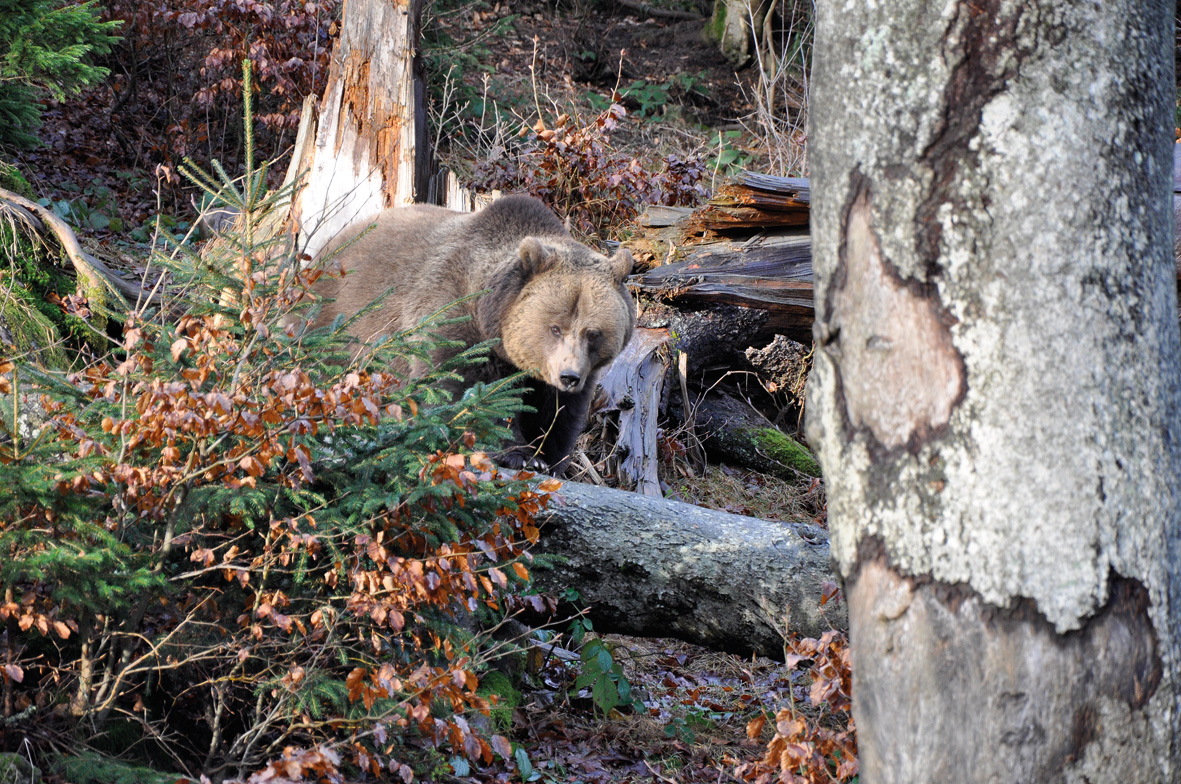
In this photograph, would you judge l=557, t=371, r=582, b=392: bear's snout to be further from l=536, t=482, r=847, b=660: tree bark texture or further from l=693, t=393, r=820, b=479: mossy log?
l=693, t=393, r=820, b=479: mossy log

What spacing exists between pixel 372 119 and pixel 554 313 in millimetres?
3768

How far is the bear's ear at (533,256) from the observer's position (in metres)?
6.45

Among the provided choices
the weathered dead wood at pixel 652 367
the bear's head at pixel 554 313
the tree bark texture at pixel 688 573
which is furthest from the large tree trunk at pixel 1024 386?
the weathered dead wood at pixel 652 367

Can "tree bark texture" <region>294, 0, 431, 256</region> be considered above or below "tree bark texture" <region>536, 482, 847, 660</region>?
above

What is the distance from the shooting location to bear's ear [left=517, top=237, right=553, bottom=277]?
21.2 feet

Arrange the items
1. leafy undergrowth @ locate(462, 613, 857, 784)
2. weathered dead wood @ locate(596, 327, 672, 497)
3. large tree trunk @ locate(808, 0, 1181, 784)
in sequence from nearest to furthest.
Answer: large tree trunk @ locate(808, 0, 1181, 784), leafy undergrowth @ locate(462, 613, 857, 784), weathered dead wood @ locate(596, 327, 672, 497)

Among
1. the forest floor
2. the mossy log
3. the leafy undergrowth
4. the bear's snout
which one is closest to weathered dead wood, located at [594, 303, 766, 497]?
the mossy log

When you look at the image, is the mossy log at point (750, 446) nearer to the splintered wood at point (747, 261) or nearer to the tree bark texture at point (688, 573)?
the splintered wood at point (747, 261)

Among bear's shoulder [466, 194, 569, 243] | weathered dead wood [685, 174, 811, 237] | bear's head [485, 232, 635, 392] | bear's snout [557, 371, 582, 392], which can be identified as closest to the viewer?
bear's snout [557, 371, 582, 392]

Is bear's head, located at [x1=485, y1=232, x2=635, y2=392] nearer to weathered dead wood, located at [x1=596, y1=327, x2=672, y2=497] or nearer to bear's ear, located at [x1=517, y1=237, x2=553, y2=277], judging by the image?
bear's ear, located at [x1=517, y1=237, x2=553, y2=277]

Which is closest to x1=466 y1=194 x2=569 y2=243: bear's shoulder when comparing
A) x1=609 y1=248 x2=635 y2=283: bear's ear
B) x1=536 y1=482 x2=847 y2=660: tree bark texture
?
x1=609 y1=248 x2=635 y2=283: bear's ear

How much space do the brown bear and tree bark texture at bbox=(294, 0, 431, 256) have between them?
6.55ft

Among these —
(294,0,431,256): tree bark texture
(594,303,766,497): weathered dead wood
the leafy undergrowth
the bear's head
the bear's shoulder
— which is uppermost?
(294,0,431,256): tree bark texture

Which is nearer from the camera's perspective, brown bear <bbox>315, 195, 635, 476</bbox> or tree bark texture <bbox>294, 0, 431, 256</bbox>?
brown bear <bbox>315, 195, 635, 476</bbox>
